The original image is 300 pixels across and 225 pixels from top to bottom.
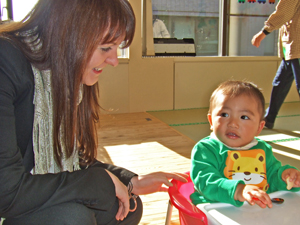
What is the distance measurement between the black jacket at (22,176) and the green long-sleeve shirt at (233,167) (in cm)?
30

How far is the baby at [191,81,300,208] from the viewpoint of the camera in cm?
92

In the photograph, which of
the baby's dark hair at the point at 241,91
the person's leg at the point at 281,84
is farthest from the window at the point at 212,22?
Result: the baby's dark hair at the point at 241,91

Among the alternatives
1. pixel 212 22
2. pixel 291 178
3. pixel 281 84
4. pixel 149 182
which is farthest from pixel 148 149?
pixel 212 22

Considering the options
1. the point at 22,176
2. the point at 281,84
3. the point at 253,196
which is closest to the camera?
the point at 22,176

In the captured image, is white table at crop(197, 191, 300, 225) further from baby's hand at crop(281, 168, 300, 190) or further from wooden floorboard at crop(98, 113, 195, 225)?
wooden floorboard at crop(98, 113, 195, 225)

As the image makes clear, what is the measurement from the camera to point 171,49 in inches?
153

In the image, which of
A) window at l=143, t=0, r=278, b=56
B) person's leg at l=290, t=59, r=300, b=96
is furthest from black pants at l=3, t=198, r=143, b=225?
window at l=143, t=0, r=278, b=56

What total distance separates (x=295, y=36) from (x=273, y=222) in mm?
1912

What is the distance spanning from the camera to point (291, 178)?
2.88 ft

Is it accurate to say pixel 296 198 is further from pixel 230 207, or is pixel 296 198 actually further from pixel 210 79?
pixel 210 79

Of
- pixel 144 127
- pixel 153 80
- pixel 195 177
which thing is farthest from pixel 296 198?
pixel 153 80

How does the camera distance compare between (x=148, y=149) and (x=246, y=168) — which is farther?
(x=148, y=149)

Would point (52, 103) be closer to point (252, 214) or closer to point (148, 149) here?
point (252, 214)

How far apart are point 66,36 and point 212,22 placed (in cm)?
379
